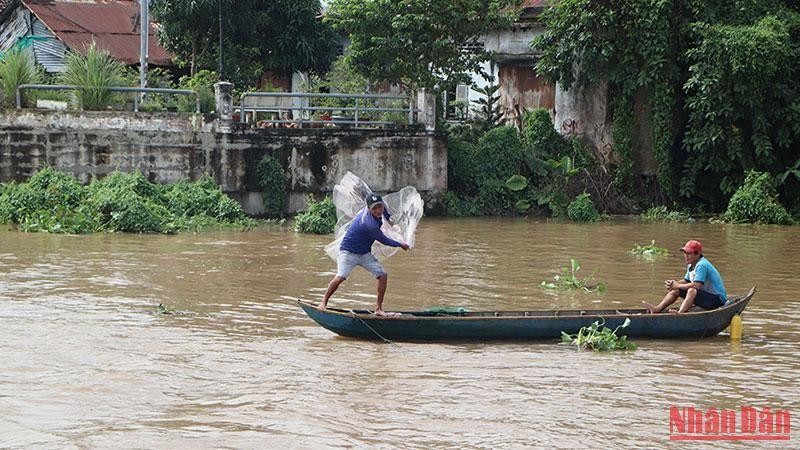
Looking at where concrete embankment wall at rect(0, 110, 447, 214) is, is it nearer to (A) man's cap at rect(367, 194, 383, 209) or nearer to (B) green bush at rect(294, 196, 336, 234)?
(B) green bush at rect(294, 196, 336, 234)

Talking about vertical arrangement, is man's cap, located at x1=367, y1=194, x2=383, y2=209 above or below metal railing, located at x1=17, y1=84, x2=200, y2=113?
below

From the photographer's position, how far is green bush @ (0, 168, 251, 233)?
921 inches

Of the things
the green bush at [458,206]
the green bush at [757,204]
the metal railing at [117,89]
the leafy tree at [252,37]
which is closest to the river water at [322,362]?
the metal railing at [117,89]

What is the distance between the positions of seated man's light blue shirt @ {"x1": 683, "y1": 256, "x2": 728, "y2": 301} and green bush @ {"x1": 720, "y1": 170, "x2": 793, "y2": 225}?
13.8 metres

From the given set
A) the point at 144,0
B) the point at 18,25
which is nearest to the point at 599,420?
the point at 144,0

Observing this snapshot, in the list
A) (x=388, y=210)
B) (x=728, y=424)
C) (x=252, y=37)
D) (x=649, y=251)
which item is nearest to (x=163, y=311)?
(x=388, y=210)

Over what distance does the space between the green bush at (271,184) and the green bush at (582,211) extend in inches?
274

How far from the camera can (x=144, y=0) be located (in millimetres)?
28969

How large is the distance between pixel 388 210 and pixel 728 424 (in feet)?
17.3

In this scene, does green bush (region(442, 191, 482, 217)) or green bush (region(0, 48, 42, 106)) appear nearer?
green bush (region(0, 48, 42, 106))

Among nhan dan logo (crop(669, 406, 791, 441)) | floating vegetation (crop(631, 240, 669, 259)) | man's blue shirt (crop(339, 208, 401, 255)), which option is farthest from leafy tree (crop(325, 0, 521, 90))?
nhan dan logo (crop(669, 406, 791, 441))

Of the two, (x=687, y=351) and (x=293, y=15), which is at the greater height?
(x=293, y=15)

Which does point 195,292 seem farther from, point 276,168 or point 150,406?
point 276,168

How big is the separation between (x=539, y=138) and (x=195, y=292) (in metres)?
14.9
